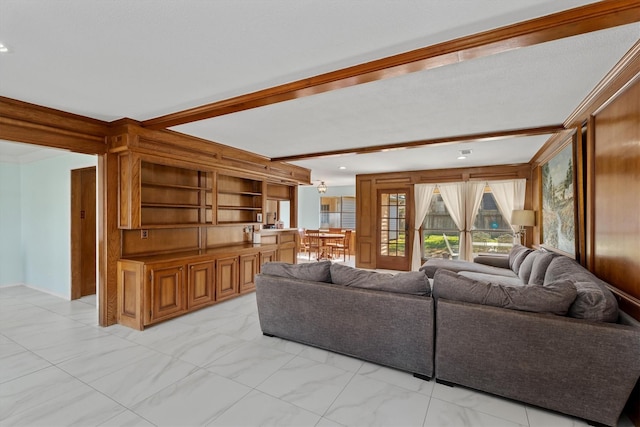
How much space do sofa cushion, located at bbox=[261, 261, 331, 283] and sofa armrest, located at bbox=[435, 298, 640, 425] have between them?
1.07 meters

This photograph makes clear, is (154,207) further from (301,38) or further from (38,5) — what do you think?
(301,38)

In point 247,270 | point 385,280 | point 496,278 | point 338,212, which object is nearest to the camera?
point 385,280

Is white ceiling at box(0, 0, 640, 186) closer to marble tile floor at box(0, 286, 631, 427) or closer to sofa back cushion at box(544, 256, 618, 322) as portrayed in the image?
sofa back cushion at box(544, 256, 618, 322)

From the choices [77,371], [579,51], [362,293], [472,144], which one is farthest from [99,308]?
[472,144]

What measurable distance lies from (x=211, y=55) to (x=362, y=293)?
219 centimetres

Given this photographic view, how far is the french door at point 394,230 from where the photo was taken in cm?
699

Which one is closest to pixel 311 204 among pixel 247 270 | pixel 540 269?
pixel 247 270

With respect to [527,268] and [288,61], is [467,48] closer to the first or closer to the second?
[288,61]

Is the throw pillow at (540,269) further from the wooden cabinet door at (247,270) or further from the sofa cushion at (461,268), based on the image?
the wooden cabinet door at (247,270)

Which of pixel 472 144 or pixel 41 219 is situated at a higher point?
pixel 472 144

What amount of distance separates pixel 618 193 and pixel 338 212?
28.8 feet

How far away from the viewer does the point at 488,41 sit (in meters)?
1.78

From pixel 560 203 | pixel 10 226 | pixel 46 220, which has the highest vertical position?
pixel 560 203

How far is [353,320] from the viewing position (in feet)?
8.69
